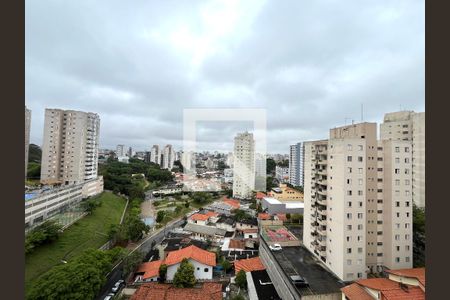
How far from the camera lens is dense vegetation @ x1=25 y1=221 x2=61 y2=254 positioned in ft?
19.6

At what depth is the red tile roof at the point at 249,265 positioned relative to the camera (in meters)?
5.82

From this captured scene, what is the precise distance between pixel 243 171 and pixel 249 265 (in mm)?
8130

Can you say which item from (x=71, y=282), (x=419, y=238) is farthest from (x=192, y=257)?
(x=419, y=238)

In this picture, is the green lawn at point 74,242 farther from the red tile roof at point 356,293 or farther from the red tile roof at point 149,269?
the red tile roof at point 356,293

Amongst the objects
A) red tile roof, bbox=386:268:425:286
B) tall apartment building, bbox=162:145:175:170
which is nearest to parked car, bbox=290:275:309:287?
red tile roof, bbox=386:268:425:286

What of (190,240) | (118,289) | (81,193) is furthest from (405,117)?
(81,193)

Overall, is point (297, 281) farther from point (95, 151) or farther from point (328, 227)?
point (95, 151)

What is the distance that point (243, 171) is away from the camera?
45.6 ft

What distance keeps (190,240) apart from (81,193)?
653cm

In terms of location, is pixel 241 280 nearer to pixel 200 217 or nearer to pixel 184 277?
pixel 184 277

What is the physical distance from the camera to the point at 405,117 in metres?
10.4

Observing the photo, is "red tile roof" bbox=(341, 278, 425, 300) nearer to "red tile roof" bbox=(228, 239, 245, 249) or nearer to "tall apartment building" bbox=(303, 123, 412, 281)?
"tall apartment building" bbox=(303, 123, 412, 281)

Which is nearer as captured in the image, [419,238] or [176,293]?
[176,293]

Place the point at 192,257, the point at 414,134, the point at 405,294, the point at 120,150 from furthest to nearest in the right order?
1. the point at 120,150
2. the point at 414,134
3. the point at 192,257
4. the point at 405,294
